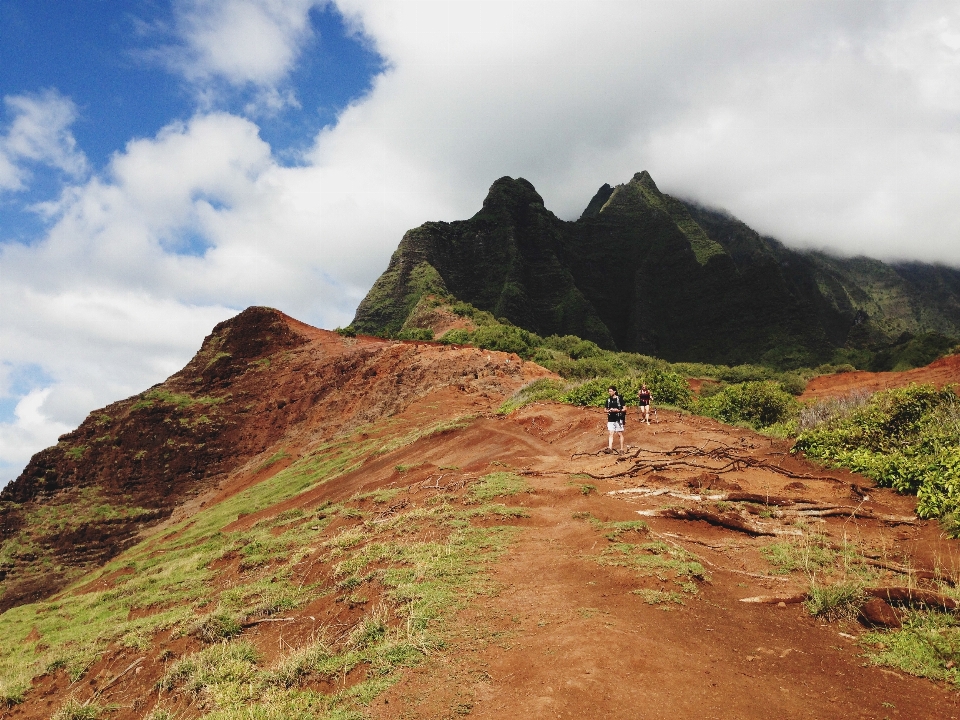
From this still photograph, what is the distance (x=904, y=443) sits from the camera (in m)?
10.1

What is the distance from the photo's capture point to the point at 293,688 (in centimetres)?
490

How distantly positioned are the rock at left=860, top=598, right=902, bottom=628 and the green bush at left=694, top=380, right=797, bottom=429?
12766 millimetres

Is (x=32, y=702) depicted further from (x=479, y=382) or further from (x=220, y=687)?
(x=479, y=382)

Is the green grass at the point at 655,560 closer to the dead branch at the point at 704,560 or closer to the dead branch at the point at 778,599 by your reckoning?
the dead branch at the point at 704,560

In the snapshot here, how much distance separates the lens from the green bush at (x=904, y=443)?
7.79 meters

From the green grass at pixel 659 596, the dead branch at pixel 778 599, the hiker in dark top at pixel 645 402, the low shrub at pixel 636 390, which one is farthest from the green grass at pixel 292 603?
the low shrub at pixel 636 390

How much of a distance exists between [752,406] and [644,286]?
82770 mm

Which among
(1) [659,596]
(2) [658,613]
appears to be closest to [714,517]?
(1) [659,596]

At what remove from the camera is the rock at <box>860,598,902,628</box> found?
16.1 ft

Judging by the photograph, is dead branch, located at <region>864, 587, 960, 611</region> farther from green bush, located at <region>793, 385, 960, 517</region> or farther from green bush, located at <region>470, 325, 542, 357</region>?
green bush, located at <region>470, 325, 542, 357</region>

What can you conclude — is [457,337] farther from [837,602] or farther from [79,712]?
[837,602]

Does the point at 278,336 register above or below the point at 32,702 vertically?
above

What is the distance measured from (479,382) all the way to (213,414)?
56.0 ft

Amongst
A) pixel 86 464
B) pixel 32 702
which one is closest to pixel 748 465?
pixel 32 702
